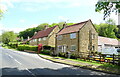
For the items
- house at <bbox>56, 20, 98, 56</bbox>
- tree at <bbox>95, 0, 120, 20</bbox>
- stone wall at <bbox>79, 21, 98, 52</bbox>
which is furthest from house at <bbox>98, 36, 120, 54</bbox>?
tree at <bbox>95, 0, 120, 20</bbox>

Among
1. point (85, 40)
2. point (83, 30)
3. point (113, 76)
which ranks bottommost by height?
point (113, 76)

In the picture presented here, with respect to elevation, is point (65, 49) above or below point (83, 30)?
below

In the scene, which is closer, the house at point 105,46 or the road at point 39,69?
the road at point 39,69

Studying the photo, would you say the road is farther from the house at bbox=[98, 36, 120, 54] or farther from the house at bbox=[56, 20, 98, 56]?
the house at bbox=[98, 36, 120, 54]

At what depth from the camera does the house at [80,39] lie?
33344 mm

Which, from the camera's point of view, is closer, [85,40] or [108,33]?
[85,40]

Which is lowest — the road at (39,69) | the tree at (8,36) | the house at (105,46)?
the road at (39,69)

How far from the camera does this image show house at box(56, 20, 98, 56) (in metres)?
33.3

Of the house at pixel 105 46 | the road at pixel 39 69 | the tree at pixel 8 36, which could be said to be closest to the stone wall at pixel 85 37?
the house at pixel 105 46

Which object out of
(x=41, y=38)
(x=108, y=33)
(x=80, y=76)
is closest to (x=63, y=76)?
(x=80, y=76)

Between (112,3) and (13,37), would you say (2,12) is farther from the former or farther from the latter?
(13,37)

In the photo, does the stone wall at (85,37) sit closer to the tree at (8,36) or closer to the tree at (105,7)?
the tree at (105,7)

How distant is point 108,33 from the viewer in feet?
304

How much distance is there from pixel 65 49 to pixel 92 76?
25.8 metres
